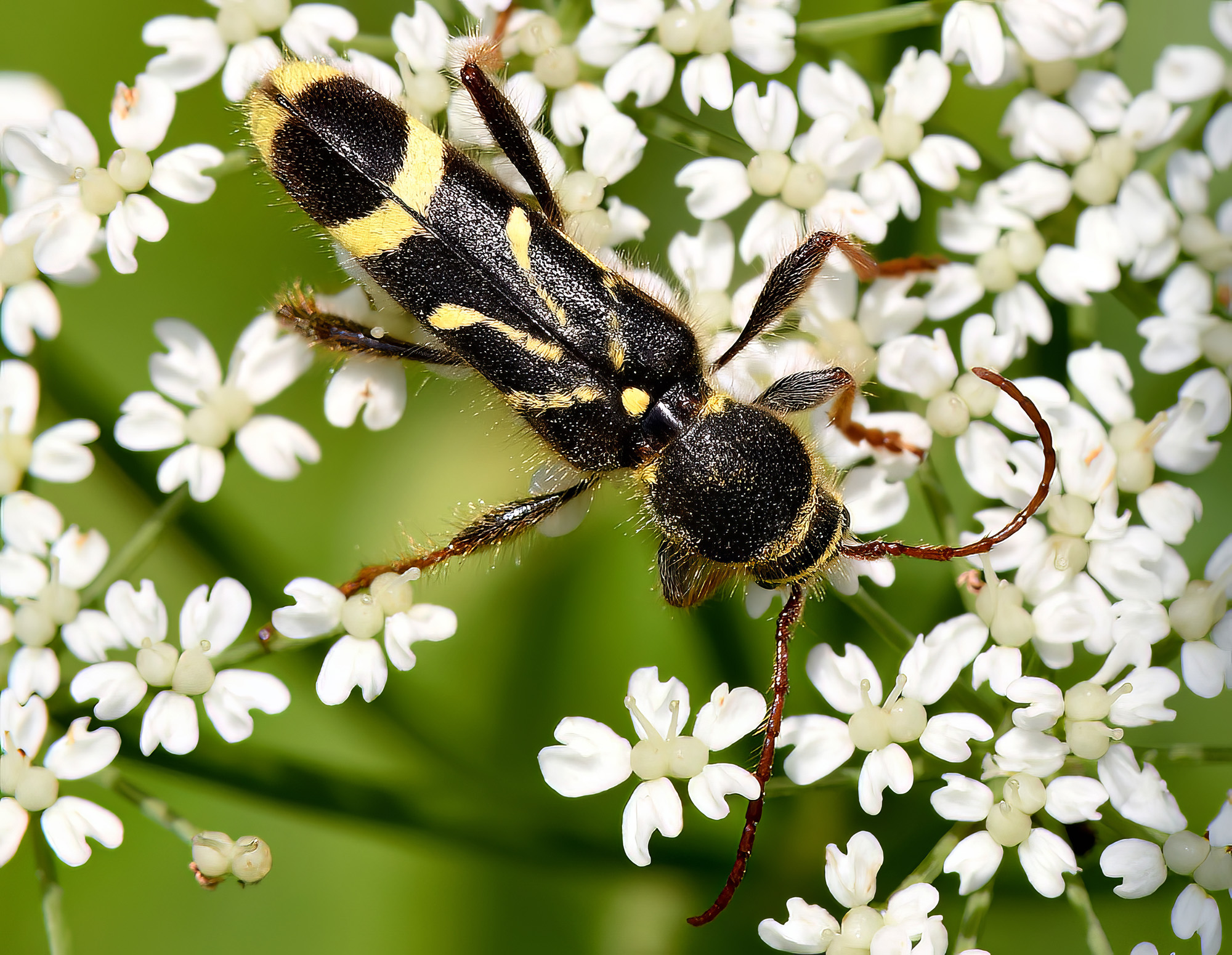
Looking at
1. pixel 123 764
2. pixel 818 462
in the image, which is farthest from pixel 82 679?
pixel 818 462

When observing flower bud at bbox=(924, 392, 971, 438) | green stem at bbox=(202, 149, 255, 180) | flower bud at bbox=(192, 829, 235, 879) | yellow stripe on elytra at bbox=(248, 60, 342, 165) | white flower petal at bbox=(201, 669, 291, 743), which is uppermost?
yellow stripe on elytra at bbox=(248, 60, 342, 165)

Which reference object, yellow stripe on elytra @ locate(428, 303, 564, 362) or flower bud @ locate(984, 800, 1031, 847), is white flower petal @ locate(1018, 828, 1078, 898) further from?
yellow stripe on elytra @ locate(428, 303, 564, 362)

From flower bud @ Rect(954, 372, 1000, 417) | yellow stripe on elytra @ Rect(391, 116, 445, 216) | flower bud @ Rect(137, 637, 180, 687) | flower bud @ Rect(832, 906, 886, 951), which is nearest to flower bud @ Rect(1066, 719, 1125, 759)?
flower bud @ Rect(832, 906, 886, 951)

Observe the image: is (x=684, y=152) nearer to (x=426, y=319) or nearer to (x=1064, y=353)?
(x=426, y=319)

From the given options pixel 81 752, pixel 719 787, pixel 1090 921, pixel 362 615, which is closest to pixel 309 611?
pixel 362 615

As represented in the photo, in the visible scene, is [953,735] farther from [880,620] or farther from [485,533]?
[485,533]

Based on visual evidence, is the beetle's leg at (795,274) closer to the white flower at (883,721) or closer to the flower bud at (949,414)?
the flower bud at (949,414)
